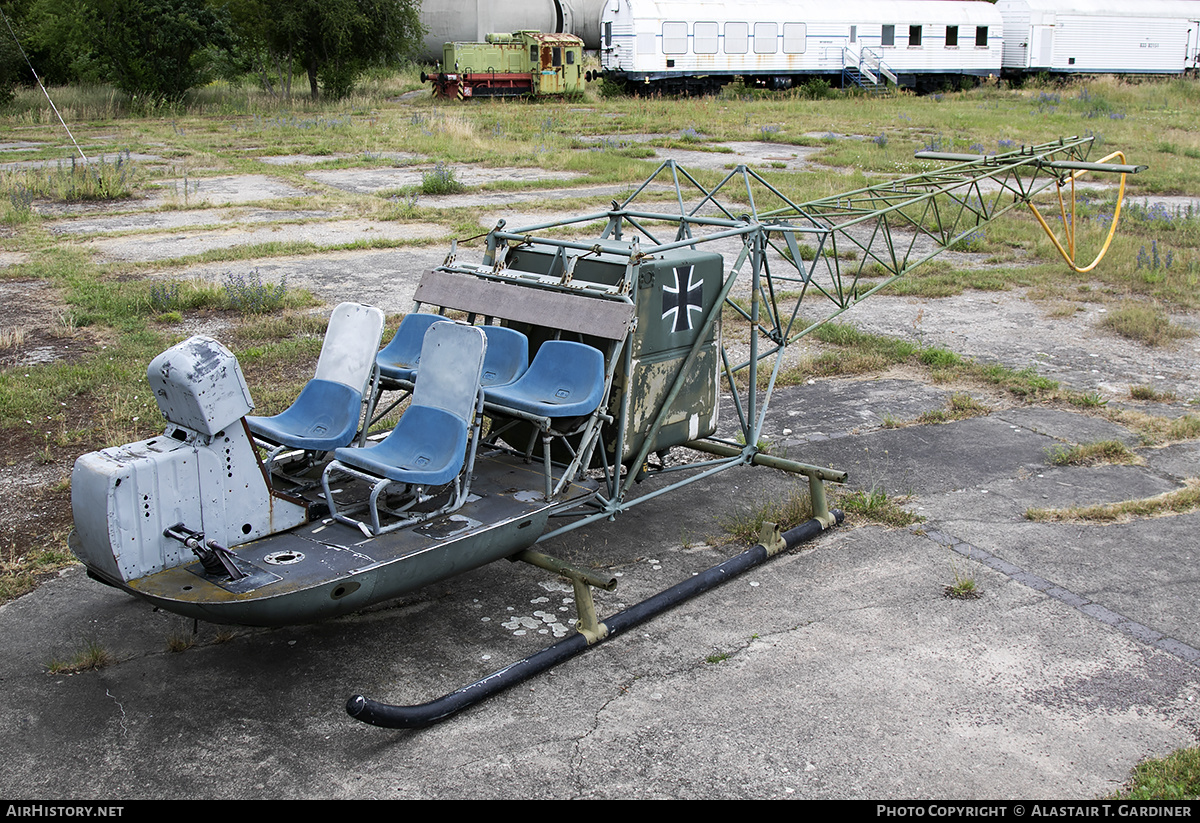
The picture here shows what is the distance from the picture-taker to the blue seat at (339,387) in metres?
5.55

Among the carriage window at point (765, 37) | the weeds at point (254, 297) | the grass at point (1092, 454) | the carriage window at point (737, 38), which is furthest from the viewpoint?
the carriage window at point (765, 37)

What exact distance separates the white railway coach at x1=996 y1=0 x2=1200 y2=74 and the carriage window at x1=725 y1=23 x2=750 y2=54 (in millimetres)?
12575

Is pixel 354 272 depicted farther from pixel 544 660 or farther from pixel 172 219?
pixel 544 660

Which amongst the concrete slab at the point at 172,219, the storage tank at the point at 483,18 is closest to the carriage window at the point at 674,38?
the storage tank at the point at 483,18

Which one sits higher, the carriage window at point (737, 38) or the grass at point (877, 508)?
the carriage window at point (737, 38)

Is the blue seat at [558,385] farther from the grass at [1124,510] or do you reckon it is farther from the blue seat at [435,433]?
the grass at [1124,510]

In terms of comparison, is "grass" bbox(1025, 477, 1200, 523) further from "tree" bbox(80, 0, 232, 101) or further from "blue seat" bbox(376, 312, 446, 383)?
"tree" bbox(80, 0, 232, 101)

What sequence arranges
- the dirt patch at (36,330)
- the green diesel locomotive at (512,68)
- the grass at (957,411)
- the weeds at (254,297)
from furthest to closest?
1. the green diesel locomotive at (512,68)
2. the weeds at (254,297)
3. the dirt patch at (36,330)
4. the grass at (957,411)

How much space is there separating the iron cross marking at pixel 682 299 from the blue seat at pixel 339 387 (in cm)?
164

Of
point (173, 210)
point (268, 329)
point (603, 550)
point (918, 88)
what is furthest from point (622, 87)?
point (603, 550)

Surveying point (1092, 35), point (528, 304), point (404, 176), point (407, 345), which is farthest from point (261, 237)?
point (1092, 35)

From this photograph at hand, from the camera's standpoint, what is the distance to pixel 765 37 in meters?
39.6

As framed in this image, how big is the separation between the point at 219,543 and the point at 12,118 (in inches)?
1351

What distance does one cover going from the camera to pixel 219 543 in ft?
15.2
